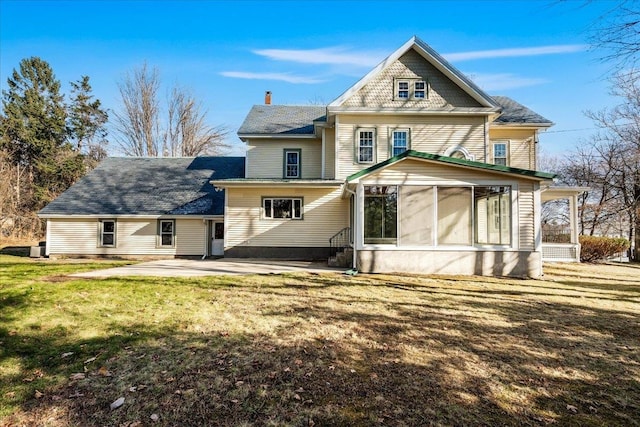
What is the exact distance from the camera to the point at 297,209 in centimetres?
1609

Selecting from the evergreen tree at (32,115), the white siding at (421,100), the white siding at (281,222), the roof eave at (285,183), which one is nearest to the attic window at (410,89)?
the white siding at (421,100)

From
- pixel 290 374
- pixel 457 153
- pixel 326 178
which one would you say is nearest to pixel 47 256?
pixel 326 178

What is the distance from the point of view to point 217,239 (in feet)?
57.9

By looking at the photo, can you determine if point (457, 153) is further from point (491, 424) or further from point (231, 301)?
point (491, 424)

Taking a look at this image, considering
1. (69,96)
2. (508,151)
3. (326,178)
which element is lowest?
(326,178)

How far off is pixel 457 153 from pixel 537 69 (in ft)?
13.7

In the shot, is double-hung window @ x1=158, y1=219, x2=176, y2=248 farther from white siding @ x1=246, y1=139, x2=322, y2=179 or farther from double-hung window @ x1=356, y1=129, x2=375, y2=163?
double-hung window @ x1=356, y1=129, x2=375, y2=163

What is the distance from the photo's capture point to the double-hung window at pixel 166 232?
17.4m

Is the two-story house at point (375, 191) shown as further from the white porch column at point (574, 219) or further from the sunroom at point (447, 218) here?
the white porch column at point (574, 219)

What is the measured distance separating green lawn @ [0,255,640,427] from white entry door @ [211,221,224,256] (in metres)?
9.59

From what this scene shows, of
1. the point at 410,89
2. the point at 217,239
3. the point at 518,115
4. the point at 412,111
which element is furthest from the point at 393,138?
the point at 217,239

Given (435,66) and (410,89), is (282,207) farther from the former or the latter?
(435,66)

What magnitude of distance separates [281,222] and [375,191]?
5784 mm

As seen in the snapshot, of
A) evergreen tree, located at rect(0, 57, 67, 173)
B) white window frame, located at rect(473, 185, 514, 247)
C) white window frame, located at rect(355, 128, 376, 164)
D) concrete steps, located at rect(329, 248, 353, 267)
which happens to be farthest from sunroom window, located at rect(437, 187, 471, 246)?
evergreen tree, located at rect(0, 57, 67, 173)
